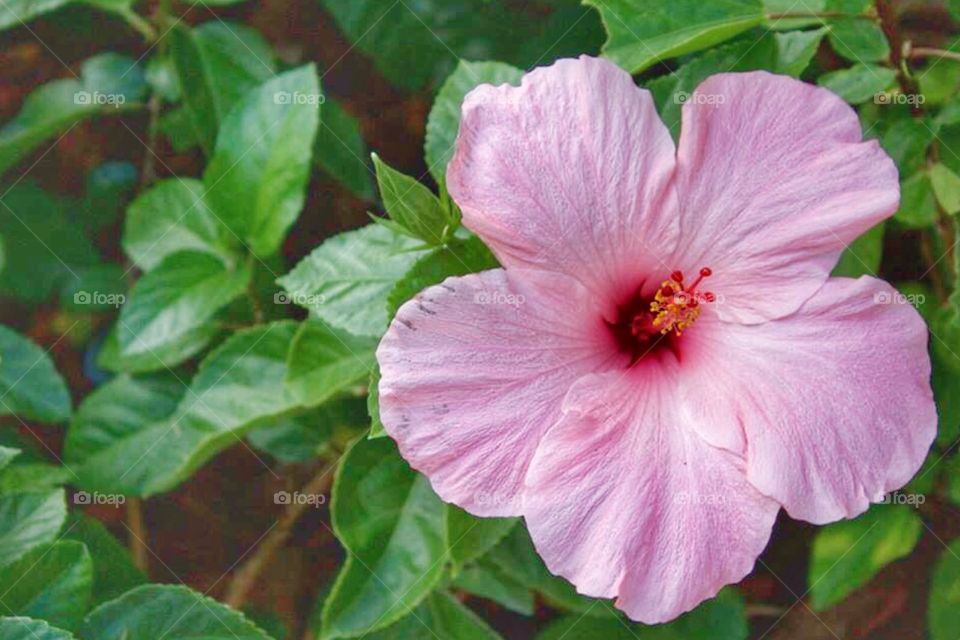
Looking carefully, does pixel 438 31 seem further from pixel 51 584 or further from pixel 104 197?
pixel 51 584

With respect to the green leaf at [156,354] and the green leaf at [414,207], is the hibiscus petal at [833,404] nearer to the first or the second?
the green leaf at [414,207]

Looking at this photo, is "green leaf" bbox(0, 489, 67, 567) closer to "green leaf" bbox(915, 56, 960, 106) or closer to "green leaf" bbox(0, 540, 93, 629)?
"green leaf" bbox(0, 540, 93, 629)
